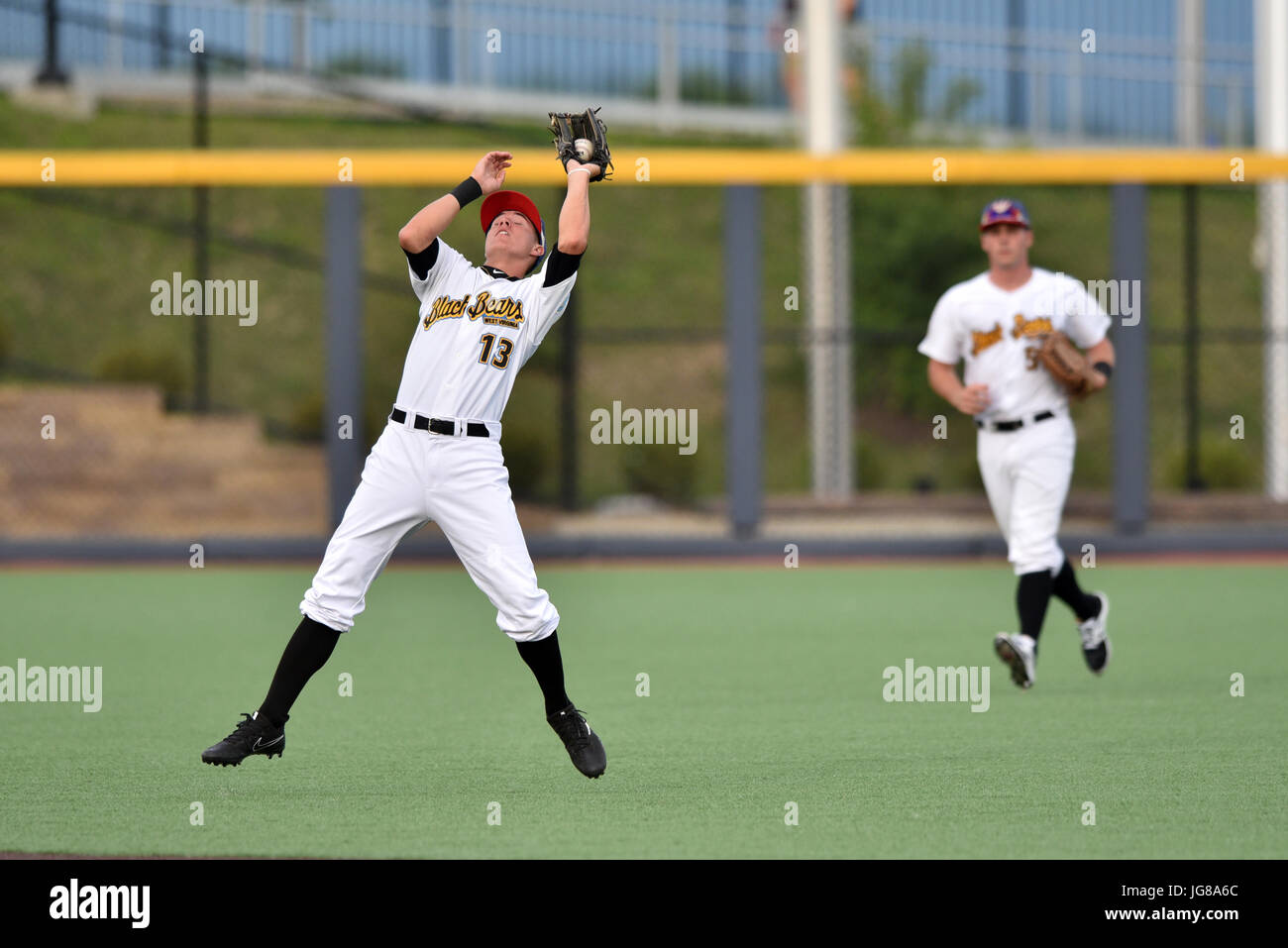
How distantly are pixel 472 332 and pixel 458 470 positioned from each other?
470mm

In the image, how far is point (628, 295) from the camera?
83.2 ft

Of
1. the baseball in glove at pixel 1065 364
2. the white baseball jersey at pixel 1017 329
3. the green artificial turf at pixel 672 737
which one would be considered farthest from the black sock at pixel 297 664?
the baseball in glove at pixel 1065 364

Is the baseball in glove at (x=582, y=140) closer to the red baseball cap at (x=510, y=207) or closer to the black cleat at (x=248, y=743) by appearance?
the red baseball cap at (x=510, y=207)

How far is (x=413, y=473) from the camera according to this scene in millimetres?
5570

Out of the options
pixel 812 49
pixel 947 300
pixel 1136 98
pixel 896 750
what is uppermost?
pixel 1136 98

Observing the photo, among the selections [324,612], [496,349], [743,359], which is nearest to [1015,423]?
[496,349]

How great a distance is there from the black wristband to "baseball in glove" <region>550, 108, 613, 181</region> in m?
0.30

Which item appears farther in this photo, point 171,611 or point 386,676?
point 171,611

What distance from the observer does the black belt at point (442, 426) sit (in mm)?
5578

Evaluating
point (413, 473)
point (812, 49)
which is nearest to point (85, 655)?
point (413, 473)

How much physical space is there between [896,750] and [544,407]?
1469cm

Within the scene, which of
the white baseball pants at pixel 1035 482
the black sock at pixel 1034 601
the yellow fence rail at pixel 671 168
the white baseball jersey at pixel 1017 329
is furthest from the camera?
the yellow fence rail at pixel 671 168

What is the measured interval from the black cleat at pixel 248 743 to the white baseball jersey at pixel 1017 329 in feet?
12.2

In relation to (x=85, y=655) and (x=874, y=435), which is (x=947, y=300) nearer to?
(x=85, y=655)
